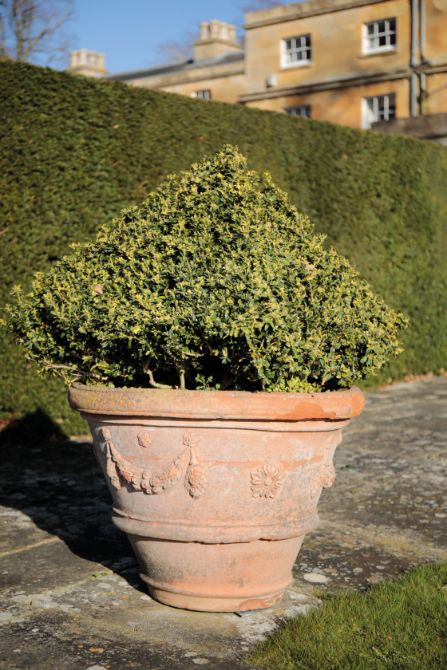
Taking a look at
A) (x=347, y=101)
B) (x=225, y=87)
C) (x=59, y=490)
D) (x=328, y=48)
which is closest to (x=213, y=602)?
(x=59, y=490)

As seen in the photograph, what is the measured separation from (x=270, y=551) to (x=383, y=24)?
2843 cm

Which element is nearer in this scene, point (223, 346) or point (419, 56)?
point (223, 346)

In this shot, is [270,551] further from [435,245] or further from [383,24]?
[383,24]

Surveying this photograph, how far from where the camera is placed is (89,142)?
742 centimetres

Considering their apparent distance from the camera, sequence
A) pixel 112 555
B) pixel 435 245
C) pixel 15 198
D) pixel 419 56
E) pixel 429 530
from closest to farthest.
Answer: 1. pixel 112 555
2. pixel 429 530
3. pixel 15 198
4. pixel 435 245
5. pixel 419 56

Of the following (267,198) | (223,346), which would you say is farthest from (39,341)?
(267,198)

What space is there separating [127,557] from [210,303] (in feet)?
5.08

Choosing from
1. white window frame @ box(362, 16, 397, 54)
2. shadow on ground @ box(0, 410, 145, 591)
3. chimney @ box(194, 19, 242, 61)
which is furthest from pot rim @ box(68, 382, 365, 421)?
chimney @ box(194, 19, 242, 61)

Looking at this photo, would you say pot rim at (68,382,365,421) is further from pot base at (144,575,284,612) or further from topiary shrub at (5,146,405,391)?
pot base at (144,575,284,612)

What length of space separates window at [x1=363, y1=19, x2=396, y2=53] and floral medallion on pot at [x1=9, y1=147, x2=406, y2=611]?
27114mm

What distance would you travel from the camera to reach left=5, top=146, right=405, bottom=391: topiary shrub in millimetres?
3512

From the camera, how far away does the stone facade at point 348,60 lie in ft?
91.1

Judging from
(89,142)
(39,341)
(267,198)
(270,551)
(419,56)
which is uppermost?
(419,56)

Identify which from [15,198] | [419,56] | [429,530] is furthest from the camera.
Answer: [419,56]
